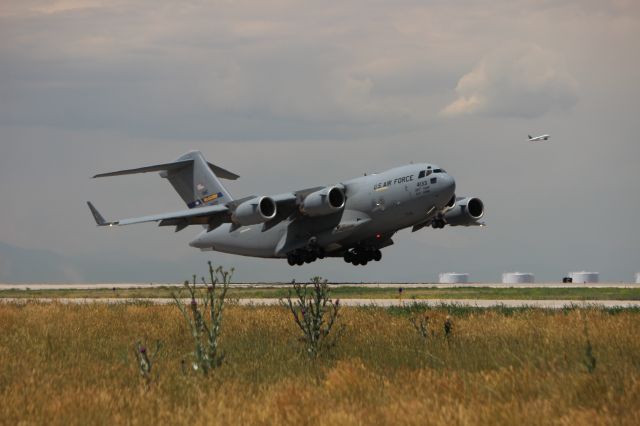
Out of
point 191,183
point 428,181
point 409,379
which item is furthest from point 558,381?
point 191,183

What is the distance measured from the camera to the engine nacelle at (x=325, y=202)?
141ft

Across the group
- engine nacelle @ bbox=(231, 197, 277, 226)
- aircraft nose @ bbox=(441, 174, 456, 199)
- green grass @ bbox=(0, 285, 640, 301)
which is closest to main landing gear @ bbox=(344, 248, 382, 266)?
green grass @ bbox=(0, 285, 640, 301)

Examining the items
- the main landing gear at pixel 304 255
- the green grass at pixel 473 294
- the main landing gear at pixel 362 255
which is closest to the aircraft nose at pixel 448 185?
the green grass at pixel 473 294

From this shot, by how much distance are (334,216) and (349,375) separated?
3217 cm

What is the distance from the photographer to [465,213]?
150 feet

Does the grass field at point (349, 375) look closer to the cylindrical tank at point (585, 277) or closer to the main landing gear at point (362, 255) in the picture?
the main landing gear at point (362, 255)

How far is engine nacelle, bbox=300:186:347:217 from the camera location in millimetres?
42844

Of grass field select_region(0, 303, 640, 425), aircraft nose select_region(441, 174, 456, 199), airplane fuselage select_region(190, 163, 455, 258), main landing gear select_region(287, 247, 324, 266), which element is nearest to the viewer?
grass field select_region(0, 303, 640, 425)

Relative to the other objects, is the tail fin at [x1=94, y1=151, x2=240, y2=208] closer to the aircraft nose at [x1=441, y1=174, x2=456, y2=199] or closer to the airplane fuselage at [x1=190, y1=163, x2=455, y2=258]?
the airplane fuselage at [x1=190, y1=163, x2=455, y2=258]

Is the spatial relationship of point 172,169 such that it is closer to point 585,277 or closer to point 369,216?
point 369,216

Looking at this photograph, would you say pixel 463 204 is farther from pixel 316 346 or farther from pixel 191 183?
pixel 316 346

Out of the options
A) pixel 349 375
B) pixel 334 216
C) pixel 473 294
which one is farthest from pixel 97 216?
pixel 349 375

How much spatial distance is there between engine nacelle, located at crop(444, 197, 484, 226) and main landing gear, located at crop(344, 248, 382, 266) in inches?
152

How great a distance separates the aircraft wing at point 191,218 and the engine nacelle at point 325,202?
4915mm
